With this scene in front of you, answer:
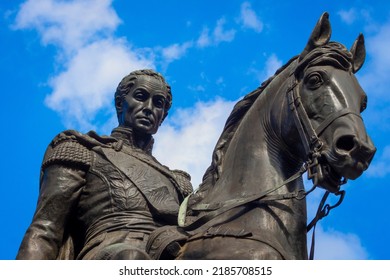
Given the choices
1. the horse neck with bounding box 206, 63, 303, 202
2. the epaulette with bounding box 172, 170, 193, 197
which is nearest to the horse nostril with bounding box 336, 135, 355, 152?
the horse neck with bounding box 206, 63, 303, 202

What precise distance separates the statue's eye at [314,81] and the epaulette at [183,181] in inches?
105

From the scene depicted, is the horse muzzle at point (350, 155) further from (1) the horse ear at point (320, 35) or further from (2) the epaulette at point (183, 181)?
(2) the epaulette at point (183, 181)

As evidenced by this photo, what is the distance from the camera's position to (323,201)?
9.62 metres

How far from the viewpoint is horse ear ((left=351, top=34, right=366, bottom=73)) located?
10.4 meters

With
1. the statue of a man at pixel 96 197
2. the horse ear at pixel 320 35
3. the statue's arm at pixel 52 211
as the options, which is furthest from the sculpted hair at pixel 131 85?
the horse ear at pixel 320 35

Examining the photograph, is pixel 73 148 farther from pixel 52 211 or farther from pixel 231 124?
pixel 231 124

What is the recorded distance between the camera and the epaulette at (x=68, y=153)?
1115 cm

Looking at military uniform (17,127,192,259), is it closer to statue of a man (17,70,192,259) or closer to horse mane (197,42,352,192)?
statue of a man (17,70,192,259)

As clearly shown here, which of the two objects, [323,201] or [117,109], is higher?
[117,109]

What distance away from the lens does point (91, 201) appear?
11.0 m

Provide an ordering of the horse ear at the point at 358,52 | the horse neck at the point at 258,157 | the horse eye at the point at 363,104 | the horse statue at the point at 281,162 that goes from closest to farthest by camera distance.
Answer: the horse statue at the point at 281,162, the horse neck at the point at 258,157, the horse eye at the point at 363,104, the horse ear at the point at 358,52

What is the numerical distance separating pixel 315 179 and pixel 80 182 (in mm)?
3141
